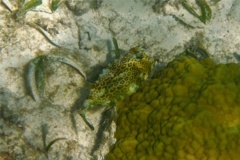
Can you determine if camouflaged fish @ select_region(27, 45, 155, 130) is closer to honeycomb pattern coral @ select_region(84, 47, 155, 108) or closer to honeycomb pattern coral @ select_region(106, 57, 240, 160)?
honeycomb pattern coral @ select_region(84, 47, 155, 108)

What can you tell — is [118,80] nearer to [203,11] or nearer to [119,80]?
[119,80]

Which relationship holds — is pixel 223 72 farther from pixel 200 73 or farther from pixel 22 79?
pixel 22 79

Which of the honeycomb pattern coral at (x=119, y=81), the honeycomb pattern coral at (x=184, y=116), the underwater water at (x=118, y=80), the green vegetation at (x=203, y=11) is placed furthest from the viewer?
the green vegetation at (x=203, y=11)

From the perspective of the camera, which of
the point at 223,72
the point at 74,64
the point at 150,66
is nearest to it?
the point at 223,72

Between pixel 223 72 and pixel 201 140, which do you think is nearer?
pixel 201 140

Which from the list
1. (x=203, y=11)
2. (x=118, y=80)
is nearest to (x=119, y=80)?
(x=118, y=80)

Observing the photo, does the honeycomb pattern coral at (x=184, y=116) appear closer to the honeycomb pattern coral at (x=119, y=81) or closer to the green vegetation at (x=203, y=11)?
the honeycomb pattern coral at (x=119, y=81)

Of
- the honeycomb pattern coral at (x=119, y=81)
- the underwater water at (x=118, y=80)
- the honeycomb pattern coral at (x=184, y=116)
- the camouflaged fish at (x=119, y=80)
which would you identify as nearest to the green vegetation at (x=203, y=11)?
the underwater water at (x=118, y=80)

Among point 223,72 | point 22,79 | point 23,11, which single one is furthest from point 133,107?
point 23,11

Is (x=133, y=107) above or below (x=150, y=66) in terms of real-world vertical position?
below
